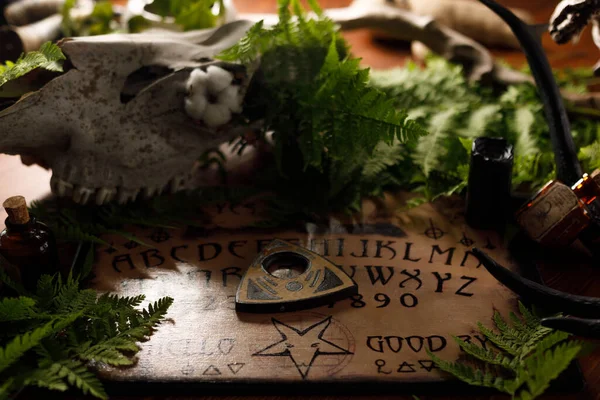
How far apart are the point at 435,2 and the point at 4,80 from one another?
1.37 metres

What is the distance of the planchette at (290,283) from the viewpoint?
0.99 meters

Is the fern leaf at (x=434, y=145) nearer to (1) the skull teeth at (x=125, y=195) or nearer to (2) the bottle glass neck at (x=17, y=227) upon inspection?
(1) the skull teeth at (x=125, y=195)

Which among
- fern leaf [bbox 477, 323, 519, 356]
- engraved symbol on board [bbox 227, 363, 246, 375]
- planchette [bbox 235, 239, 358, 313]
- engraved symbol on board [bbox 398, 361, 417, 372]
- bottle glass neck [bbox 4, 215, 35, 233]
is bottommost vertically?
engraved symbol on board [bbox 227, 363, 246, 375]

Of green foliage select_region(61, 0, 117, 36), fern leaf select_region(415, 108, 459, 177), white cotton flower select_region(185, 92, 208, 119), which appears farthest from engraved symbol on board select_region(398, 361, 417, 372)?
green foliage select_region(61, 0, 117, 36)

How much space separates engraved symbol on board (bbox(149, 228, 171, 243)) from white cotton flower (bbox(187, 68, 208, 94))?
28cm

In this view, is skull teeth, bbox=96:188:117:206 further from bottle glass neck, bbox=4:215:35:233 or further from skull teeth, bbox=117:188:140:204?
bottle glass neck, bbox=4:215:35:233

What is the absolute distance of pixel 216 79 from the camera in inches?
45.8

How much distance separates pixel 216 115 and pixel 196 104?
0.05 meters

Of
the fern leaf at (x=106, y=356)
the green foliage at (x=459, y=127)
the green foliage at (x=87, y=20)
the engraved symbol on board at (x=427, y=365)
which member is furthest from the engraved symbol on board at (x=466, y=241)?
the green foliage at (x=87, y=20)

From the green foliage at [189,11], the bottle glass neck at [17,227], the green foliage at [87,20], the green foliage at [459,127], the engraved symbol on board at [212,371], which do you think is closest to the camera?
the engraved symbol on board at [212,371]

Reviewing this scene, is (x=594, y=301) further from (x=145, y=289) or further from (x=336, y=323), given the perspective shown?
(x=145, y=289)

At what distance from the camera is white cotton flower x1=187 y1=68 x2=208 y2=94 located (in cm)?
115

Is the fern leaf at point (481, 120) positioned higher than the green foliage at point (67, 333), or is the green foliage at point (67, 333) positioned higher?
the fern leaf at point (481, 120)

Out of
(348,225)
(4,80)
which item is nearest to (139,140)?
(4,80)
